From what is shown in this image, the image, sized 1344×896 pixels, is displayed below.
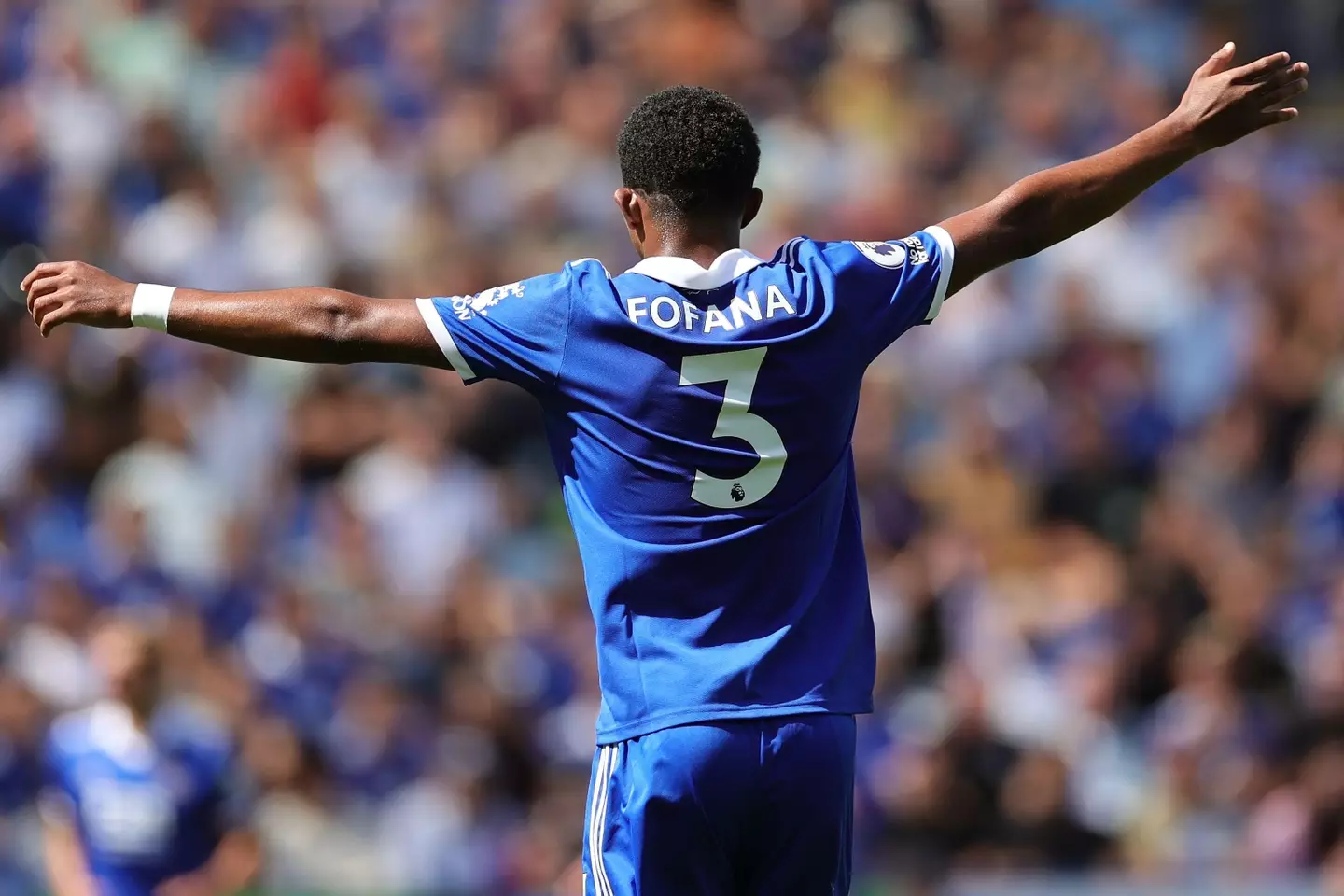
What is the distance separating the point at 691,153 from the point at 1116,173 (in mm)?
1016

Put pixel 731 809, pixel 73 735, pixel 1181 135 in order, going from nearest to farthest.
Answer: pixel 731 809 → pixel 1181 135 → pixel 73 735

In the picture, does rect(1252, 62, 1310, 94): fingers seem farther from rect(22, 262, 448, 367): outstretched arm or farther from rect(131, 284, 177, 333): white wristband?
rect(131, 284, 177, 333): white wristband

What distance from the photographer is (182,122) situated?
504 inches

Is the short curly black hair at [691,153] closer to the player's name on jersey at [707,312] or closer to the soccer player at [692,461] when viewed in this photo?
the soccer player at [692,461]

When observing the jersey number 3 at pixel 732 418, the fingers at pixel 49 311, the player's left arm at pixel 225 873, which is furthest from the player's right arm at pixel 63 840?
the jersey number 3 at pixel 732 418

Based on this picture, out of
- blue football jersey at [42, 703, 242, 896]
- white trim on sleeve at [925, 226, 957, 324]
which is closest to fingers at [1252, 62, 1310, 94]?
white trim on sleeve at [925, 226, 957, 324]

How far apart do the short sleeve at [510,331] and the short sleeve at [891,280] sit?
0.61 m

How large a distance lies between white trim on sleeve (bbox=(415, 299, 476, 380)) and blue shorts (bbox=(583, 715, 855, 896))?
874 millimetres

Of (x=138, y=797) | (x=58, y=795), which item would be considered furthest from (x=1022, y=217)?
(x=58, y=795)

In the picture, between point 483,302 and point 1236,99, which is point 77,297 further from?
point 1236,99

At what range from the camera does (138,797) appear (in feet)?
28.1

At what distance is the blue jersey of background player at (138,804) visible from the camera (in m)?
8.49

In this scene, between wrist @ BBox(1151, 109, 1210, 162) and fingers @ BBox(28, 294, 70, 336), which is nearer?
fingers @ BBox(28, 294, 70, 336)

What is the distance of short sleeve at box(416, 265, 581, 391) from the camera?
13.7 feet
